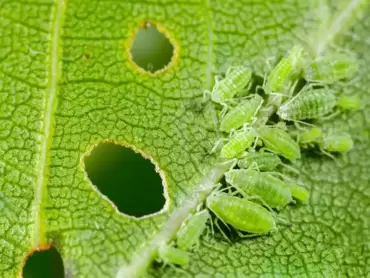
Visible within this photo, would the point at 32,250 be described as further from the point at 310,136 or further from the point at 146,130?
the point at 310,136

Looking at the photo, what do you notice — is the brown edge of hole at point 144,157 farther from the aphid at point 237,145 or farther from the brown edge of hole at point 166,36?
the brown edge of hole at point 166,36

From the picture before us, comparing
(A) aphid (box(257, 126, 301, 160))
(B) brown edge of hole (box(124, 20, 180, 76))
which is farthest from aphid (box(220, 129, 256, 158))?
(B) brown edge of hole (box(124, 20, 180, 76))

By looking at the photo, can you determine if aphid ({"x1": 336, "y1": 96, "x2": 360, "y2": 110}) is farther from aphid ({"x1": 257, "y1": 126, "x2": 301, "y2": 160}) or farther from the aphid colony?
aphid ({"x1": 257, "y1": 126, "x2": 301, "y2": 160})

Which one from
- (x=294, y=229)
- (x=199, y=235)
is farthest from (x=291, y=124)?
(x=199, y=235)

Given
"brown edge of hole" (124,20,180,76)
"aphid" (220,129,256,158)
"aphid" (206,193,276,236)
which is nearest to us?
"aphid" (206,193,276,236)

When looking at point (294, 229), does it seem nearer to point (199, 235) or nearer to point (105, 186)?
point (199, 235)
